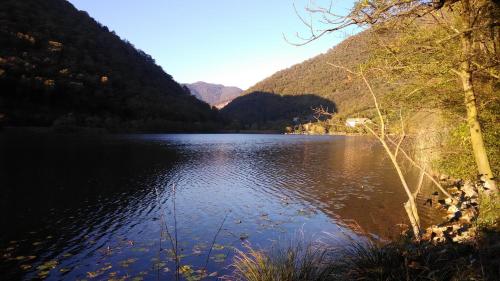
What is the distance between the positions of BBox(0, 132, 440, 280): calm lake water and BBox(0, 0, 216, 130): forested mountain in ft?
166

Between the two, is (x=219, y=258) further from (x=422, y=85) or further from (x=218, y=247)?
(x=422, y=85)

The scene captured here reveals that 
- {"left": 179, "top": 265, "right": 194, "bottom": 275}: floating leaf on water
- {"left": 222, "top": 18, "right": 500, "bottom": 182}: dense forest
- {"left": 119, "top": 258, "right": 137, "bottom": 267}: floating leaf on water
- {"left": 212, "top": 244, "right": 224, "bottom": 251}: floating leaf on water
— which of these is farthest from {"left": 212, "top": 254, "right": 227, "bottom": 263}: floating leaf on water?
{"left": 222, "top": 18, "right": 500, "bottom": 182}: dense forest

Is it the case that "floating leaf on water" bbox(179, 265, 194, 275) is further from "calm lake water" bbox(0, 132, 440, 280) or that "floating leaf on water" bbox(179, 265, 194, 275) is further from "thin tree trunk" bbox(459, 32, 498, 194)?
"thin tree trunk" bbox(459, 32, 498, 194)

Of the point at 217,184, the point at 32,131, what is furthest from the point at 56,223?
the point at 32,131

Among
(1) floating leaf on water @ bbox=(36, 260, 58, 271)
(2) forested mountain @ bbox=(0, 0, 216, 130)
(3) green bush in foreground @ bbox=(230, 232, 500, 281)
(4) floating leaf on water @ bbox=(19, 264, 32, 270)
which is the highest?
(2) forested mountain @ bbox=(0, 0, 216, 130)

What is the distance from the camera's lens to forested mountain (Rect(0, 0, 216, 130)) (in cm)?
8088

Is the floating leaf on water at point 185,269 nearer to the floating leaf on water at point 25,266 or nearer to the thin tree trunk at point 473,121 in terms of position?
the floating leaf on water at point 25,266

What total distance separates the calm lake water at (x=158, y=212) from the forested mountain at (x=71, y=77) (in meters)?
50.7

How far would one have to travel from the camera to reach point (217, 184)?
1126 inches

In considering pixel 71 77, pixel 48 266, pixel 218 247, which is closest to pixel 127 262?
pixel 48 266

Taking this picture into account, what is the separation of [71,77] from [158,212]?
3562 inches

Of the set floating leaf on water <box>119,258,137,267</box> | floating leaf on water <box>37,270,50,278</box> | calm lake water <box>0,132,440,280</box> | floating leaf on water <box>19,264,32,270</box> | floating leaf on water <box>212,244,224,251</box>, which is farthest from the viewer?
floating leaf on water <box>212,244,224,251</box>

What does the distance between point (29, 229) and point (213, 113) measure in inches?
6289

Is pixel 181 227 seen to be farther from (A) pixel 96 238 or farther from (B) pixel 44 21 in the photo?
(B) pixel 44 21
